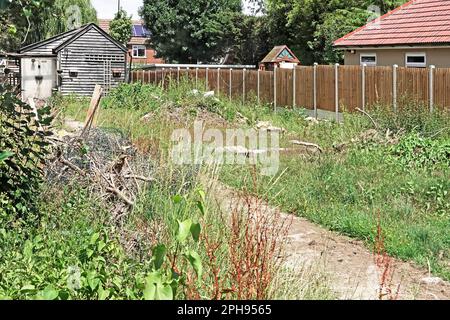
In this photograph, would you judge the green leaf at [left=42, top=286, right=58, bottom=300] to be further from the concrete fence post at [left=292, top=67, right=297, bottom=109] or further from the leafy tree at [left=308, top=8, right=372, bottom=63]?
the leafy tree at [left=308, top=8, right=372, bottom=63]

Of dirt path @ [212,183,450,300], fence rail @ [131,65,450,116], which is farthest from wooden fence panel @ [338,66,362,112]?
dirt path @ [212,183,450,300]

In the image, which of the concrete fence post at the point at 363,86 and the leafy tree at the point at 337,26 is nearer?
the concrete fence post at the point at 363,86

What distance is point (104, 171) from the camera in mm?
7863

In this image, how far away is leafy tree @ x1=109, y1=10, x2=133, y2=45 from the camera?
6556 cm

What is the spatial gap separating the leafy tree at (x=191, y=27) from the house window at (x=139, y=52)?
2665cm

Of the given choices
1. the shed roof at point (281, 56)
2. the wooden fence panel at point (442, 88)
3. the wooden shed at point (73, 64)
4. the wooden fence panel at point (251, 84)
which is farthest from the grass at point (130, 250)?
the shed roof at point (281, 56)

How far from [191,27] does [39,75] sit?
71.9 ft

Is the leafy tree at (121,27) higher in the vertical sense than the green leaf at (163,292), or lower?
higher

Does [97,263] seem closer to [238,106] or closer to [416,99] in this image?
[416,99]

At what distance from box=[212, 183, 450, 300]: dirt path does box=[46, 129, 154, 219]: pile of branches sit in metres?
0.87

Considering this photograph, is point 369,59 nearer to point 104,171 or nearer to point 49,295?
point 104,171

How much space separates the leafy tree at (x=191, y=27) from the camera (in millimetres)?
55031

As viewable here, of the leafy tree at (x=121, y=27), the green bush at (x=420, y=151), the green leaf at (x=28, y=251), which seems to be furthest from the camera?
the leafy tree at (x=121, y=27)

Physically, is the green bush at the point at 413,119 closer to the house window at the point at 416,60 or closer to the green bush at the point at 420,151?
A: the green bush at the point at 420,151
